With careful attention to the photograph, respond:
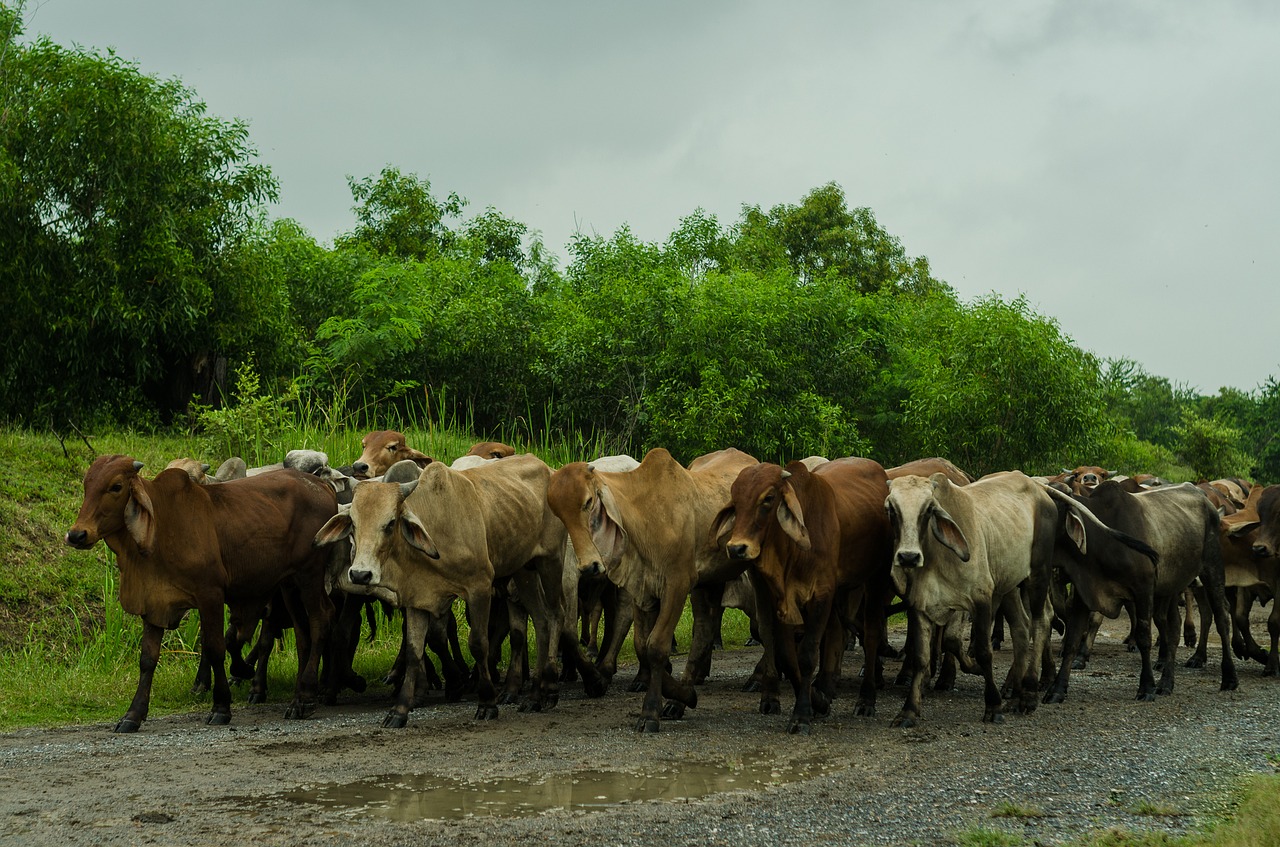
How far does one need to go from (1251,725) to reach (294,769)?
7.26 meters

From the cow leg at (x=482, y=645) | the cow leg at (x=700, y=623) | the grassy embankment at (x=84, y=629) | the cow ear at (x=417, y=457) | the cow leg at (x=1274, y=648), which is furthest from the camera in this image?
the cow ear at (x=417, y=457)

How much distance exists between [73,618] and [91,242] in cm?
1061

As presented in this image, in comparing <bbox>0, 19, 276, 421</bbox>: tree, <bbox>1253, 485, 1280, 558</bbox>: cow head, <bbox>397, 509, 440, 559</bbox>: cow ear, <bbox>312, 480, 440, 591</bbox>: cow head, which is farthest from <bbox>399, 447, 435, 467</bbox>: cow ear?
<bbox>0, 19, 276, 421</bbox>: tree

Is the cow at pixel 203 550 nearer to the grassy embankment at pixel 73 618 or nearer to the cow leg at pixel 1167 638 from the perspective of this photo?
the grassy embankment at pixel 73 618

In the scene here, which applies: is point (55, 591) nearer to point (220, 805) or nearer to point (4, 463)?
point (4, 463)

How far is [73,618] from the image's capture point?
14641mm

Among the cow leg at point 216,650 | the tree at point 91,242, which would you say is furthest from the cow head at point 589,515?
the tree at point 91,242

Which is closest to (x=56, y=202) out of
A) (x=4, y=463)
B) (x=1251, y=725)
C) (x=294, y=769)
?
(x=4, y=463)

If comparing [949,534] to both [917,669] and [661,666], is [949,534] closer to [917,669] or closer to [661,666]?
[917,669]

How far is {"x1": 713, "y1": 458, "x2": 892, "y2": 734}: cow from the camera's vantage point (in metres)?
9.55

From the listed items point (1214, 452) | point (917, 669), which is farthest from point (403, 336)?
point (1214, 452)

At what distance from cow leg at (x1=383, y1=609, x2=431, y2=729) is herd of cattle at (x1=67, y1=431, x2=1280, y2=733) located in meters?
0.02

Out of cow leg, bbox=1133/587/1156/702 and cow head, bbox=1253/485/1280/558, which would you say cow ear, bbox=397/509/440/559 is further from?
cow head, bbox=1253/485/1280/558

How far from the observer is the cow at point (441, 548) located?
9.80 m
